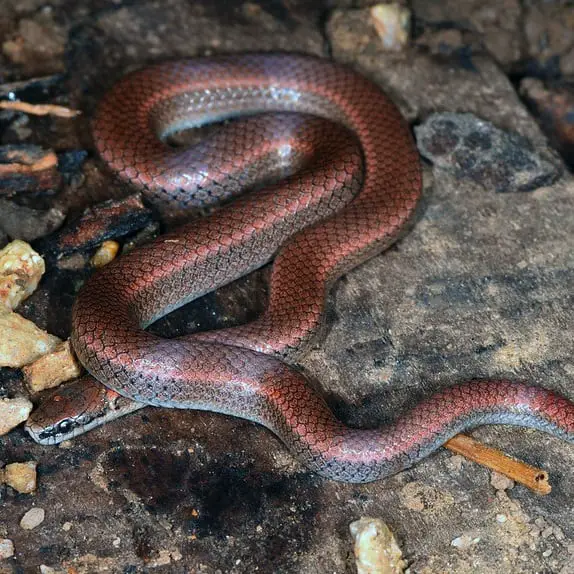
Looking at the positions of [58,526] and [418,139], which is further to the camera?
[418,139]

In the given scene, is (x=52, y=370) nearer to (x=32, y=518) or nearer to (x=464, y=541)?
(x=32, y=518)

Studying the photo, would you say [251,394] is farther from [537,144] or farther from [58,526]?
[537,144]

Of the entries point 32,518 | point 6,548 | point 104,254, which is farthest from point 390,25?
point 6,548

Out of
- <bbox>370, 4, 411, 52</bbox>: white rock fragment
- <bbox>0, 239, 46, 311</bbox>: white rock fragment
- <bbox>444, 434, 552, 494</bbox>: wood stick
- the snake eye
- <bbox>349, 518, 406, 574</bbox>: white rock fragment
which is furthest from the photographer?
<bbox>370, 4, 411, 52</bbox>: white rock fragment

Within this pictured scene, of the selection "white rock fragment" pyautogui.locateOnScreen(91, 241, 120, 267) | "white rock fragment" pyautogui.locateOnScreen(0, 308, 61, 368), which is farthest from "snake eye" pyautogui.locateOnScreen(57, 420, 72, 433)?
"white rock fragment" pyautogui.locateOnScreen(91, 241, 120, 267)

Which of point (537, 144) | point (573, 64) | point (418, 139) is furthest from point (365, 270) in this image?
point (573, 64)

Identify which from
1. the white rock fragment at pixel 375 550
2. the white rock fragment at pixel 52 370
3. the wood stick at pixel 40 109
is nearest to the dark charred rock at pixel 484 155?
the wood stick at pixel 40 109

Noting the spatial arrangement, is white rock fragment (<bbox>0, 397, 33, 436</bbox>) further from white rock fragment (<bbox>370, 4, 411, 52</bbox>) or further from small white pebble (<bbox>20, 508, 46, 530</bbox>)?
white rock fragment (<bbox>370, 4, 411, 52</bbox>)
